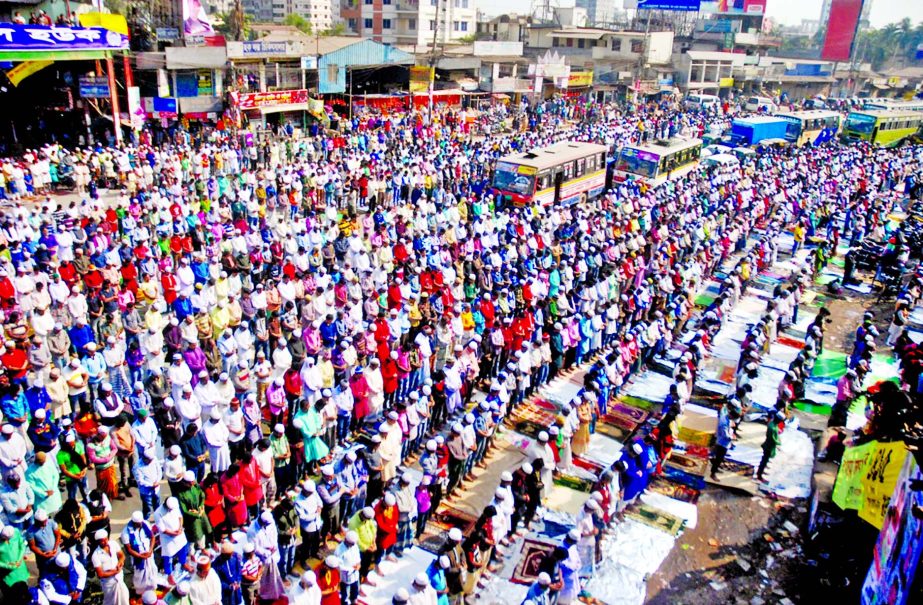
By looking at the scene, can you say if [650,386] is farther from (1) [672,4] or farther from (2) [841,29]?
(2) [841,29]

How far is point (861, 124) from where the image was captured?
132 ft

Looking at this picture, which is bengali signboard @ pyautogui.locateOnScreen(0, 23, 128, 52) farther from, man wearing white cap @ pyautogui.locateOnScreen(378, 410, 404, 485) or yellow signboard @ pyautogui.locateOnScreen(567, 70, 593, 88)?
yellow signboard @ pyautogui.locateOnScreen(567, 70, 593, 88)

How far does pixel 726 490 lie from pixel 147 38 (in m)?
27.6

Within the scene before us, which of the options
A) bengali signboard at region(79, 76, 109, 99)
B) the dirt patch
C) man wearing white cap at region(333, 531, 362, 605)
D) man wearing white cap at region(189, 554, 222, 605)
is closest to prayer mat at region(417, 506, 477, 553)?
man wearing white cap at region(333, 531, 362, 605)

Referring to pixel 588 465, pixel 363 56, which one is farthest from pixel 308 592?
pixel 363 56

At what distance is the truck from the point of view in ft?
118

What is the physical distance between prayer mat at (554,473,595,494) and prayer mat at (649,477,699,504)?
0.86 metres

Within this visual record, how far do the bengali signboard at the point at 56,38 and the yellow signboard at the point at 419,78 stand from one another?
15.5 m

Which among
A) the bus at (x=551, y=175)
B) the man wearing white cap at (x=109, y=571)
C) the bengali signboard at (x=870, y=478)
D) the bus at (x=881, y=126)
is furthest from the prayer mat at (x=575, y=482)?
the bus at (x=881, y=126)

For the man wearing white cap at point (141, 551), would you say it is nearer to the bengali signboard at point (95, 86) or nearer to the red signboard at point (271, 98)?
the bengali signboard at point (95, 86)

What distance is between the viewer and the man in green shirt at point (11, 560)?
6.55m

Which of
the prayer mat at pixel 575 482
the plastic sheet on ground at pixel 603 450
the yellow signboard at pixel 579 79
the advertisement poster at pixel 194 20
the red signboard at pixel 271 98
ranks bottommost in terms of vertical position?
the prayer mat at pixel 575 482

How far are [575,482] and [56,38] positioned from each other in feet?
71.3

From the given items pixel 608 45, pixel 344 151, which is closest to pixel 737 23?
pixel 608 45
